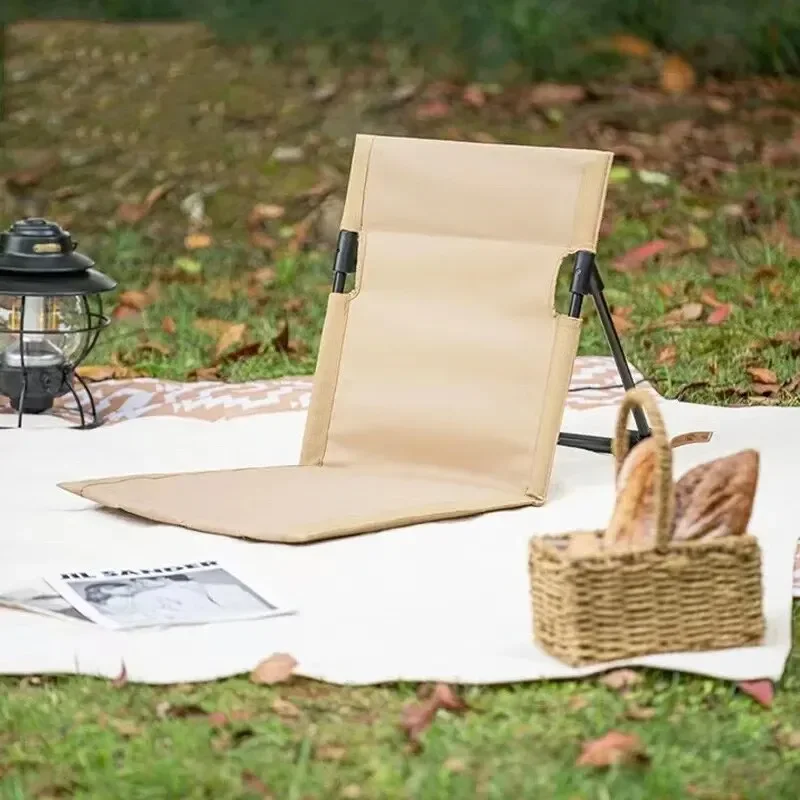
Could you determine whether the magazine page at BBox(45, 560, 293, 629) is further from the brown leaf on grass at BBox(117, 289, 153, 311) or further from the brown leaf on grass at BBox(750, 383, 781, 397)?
the brown leaf on grass at BBox(117, 289, 153, 311)

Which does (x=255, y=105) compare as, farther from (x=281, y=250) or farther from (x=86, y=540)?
(x=86, y=540)

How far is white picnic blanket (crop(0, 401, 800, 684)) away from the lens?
8.27ft

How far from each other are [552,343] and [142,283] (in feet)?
8.04

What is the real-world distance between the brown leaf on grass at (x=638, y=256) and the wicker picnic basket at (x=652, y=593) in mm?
3037

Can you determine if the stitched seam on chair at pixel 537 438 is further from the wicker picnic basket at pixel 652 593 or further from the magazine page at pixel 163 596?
the wicker picnic basket at pixel 652 593

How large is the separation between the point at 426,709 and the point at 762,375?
7.14 feet

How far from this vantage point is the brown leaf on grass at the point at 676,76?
7293 millimetres

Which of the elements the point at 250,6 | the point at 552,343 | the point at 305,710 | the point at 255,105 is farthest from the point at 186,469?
the point at 250,6

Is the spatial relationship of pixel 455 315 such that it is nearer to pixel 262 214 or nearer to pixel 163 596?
pixel 163 596

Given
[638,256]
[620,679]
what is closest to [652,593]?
[620,679]

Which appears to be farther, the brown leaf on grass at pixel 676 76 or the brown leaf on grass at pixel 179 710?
the brown leaf on grass at pixel 676 76

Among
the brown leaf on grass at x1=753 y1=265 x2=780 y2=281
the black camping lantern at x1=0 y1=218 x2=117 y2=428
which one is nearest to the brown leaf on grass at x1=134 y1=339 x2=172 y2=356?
the black camping lantern at x1=0 y1=218 x2=117 y2=428

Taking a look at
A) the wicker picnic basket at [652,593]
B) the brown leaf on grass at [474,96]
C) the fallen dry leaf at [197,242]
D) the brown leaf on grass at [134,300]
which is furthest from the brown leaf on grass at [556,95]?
the wicker picnic basket at [652,593]

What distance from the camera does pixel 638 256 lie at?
559 cm
